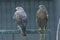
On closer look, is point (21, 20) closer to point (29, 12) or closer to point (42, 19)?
point (42, 19)

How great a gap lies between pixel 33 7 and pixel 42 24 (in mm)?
1917

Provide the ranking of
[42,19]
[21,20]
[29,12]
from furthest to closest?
[29,12], [42,19], [21,20]

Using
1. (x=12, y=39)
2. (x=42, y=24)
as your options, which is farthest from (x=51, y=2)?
(x=42, y=24)

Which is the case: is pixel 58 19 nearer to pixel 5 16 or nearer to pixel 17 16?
pixel 5 16

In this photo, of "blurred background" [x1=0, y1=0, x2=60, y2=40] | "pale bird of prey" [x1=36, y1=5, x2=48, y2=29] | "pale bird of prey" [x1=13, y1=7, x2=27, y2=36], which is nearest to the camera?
"pale bird of prey" [x1=13, y1=7, x2=27, y2=36]

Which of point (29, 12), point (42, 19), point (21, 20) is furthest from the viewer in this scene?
point (29, 12)

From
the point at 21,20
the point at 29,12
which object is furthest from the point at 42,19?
the point at 29,12

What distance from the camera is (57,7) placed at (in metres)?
4.88

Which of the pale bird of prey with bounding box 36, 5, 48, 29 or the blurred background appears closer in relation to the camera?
the pale bird of prey with bounding box 36, 5, 48, 29

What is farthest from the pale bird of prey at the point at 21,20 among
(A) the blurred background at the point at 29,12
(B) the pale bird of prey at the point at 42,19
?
(A) the blurred background at the point at 29,12

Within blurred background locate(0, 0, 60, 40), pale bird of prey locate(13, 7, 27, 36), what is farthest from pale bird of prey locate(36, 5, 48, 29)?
blurred background locate(0, 0, 60, 40)

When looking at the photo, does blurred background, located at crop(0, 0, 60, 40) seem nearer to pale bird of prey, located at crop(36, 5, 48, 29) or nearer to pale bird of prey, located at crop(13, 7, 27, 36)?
pale bird of prey, located at crop(36, 5, 48, 29)

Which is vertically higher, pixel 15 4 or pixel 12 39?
pixel 15 4

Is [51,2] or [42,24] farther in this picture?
[51,2]
